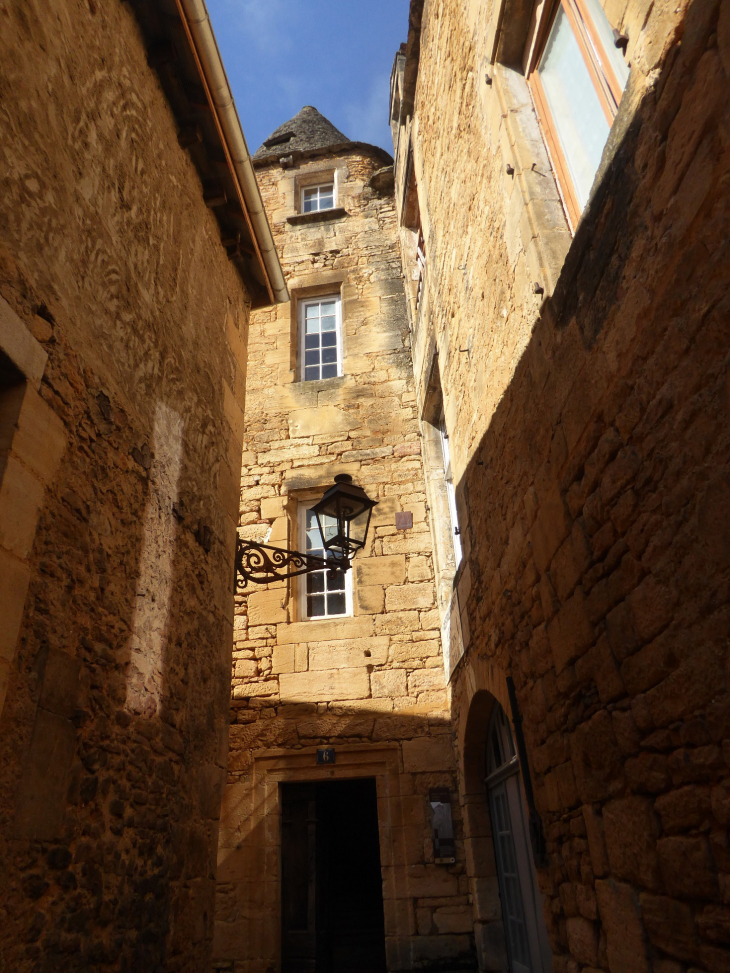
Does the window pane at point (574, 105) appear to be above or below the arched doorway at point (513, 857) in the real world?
above

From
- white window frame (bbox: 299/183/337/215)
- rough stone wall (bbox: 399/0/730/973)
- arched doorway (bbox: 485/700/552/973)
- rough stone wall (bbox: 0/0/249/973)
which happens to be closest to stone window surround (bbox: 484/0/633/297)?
rough stone wall (bbox: 399/0/730/973)

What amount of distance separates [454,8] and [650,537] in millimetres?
4689

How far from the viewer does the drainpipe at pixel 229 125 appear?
153 inches

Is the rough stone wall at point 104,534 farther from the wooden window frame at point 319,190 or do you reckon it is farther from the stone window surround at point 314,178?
the stone window surround at point 314,178

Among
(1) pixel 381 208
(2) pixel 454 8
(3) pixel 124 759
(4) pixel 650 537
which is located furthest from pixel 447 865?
(1) pixel 381 208

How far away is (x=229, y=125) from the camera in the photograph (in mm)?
4402

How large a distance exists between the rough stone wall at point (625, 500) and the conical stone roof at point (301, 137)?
7.35 meters

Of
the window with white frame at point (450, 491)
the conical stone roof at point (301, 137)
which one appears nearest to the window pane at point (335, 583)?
the window with white frame at point (450, 491)

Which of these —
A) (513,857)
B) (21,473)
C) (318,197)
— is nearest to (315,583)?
(513,857)

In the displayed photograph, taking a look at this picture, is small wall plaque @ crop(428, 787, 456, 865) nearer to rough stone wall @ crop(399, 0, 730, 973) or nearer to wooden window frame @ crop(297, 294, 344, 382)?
rough stone wall @ crop(399, 0, 730, 973)

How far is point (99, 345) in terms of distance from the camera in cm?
280

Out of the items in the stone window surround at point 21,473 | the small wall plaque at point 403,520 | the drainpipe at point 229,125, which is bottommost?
the stone window surround at point 21,473

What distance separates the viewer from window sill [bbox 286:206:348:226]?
9758 mm

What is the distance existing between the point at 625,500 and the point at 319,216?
8.50 metres
